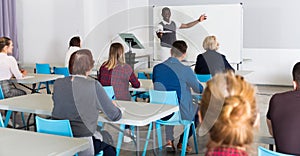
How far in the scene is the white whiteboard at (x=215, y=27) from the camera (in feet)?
25.2

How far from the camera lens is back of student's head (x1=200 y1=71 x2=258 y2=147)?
127cm

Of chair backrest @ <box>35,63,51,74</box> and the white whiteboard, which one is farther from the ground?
the white whiteboard

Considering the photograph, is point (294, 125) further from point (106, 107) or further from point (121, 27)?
point (121, 27)

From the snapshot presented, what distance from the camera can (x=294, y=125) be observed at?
205cm

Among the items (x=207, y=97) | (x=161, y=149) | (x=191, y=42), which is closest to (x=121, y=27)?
(x=191, y=42)

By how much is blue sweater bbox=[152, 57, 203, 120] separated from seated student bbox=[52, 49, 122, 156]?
112 cm

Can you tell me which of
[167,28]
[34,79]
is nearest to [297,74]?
[34,79]

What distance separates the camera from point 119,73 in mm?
3854

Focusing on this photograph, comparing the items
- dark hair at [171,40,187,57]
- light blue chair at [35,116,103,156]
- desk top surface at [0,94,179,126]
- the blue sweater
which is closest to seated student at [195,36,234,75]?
dark hair at [171,40,187,57]

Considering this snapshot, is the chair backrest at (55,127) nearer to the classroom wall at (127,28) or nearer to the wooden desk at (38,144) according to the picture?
the wooden desk at (38,144)

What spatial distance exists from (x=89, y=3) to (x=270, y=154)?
6.80m

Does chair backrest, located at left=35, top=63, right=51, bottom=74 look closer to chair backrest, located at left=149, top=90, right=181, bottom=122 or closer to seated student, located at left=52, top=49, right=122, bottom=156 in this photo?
chair backrest, located at left=149, top=90, right=181, bottom=122

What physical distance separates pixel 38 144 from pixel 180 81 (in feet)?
5.96

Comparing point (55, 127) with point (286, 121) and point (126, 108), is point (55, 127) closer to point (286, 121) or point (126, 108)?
point (126, 108)
